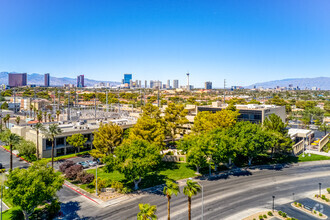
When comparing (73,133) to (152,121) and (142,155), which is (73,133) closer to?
(152,121)

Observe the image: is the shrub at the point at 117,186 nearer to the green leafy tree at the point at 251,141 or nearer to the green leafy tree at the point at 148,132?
the green leafy tree at the point at 148,132

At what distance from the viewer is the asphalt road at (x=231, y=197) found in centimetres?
3394

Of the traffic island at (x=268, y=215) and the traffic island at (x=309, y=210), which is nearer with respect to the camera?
the traffic island at (x=268, y=215)

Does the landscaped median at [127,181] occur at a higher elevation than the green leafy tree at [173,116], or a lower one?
lower

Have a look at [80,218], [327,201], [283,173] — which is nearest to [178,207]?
[80,218]

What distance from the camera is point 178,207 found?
117ft

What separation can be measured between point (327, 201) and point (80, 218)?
40.2m

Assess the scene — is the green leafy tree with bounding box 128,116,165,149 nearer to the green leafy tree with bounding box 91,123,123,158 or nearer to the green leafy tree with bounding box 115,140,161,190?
the green leafy tree with bounding box 91,123,123,158

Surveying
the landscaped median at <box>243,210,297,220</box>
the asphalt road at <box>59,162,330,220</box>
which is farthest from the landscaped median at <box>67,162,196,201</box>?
the landscaped median at <box>243,210,297,220</box>

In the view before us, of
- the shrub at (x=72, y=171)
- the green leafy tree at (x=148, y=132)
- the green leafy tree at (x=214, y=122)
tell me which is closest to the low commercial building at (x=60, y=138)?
the shrub at (x=72, y=171)

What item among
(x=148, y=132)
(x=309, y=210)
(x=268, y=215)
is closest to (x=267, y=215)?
(x=268, y=215)

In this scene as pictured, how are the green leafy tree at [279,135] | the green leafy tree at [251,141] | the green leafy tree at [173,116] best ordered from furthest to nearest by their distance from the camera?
the green leafy tree at [173,116] → the green leafy tree at [279,135] → the green leafy tree at [251,141]

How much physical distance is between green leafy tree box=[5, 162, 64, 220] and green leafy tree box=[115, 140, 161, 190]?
11.0 meters

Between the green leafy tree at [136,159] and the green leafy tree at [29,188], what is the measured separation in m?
11.0
